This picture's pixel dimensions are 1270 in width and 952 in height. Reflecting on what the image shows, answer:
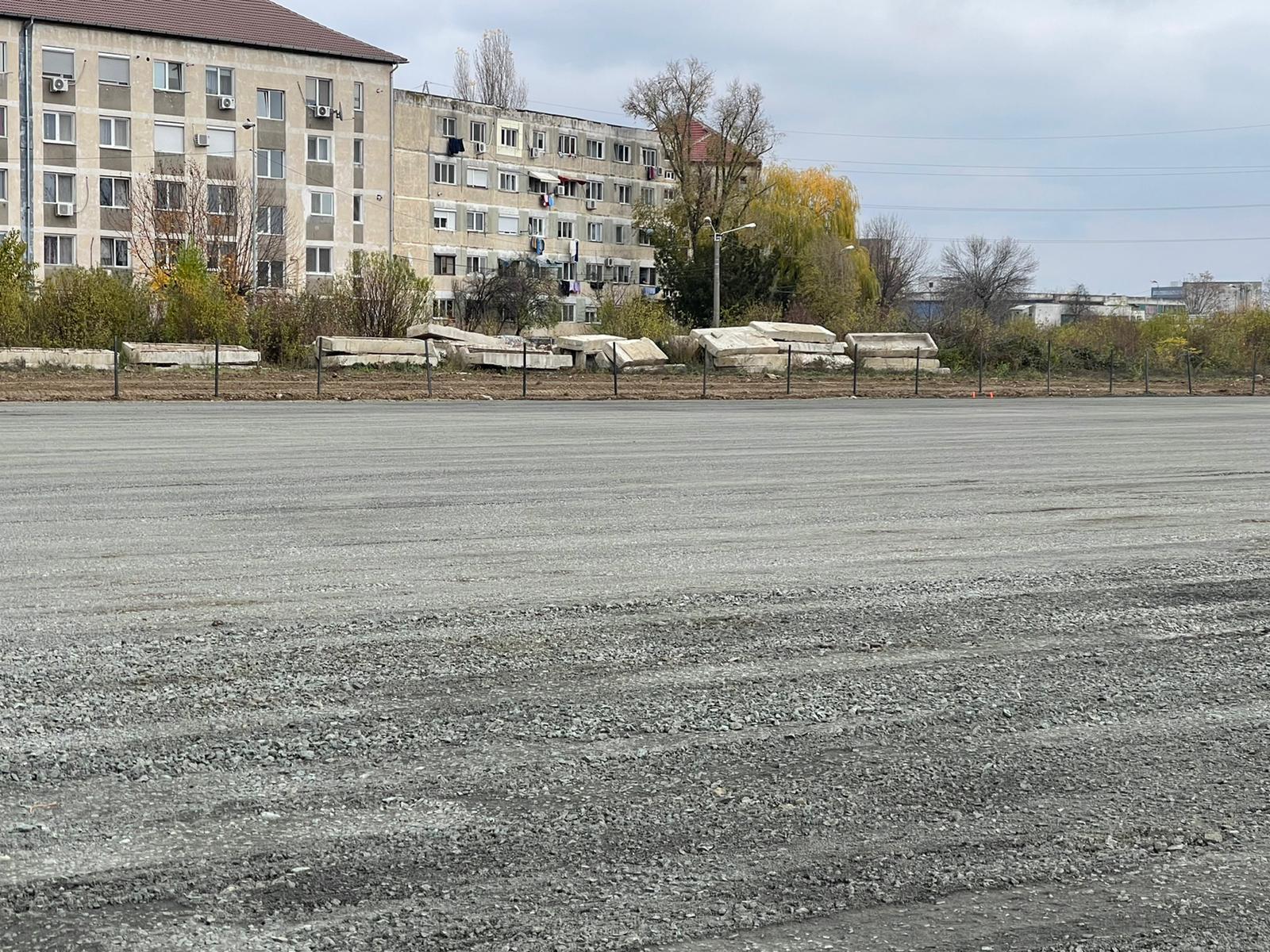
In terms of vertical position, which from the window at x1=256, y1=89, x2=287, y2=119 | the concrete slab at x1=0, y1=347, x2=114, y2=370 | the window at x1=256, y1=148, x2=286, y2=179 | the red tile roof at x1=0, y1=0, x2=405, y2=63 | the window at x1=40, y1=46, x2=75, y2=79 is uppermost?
the red tile roof at x1=0, y1=0, x2=405, y2=63

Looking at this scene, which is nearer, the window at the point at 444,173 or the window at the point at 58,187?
the window at the point at 58,187

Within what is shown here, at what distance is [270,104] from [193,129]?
450cm

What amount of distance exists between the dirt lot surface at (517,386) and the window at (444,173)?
130ft

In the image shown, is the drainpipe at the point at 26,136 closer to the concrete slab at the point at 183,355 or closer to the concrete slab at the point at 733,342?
the concrete slab at the point at 183,355

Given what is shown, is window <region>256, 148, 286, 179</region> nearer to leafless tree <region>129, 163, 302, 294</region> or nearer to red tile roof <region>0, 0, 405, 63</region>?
leafless tree <region>129, 163, 302, 294</region>

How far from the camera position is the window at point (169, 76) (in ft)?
242

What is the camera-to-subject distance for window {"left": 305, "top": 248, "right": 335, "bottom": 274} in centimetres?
7825

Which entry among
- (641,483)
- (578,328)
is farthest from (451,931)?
(578,328)

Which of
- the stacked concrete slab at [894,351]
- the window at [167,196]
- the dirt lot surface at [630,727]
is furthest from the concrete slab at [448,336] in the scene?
the dirt lot surface at [630,727]

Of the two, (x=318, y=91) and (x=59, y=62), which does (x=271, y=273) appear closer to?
(x=318, y=91)

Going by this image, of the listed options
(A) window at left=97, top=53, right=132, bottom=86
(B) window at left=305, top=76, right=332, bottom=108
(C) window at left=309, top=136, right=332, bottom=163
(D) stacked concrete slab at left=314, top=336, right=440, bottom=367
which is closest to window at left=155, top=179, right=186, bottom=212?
(A) window at left=97, top=53, right=132, bottom=86

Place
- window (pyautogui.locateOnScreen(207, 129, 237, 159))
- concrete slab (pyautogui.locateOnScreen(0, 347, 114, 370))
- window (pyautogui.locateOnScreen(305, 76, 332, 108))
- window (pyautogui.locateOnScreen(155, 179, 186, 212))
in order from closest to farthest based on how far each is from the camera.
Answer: concrete slab (pyautogui.locateOnScreen(0, 347, 114, 370)) < window (pyautogui.locateOnScreen(155, 179, 186, 212)) < window (pyautogui.locateOnScreen(207, 129, 237, 159)) < window (pyautogui.locateOnScreen(305, 76, 332, 108))

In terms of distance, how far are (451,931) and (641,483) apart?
11367mm

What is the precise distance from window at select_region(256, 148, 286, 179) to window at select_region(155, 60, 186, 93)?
16.2ft
